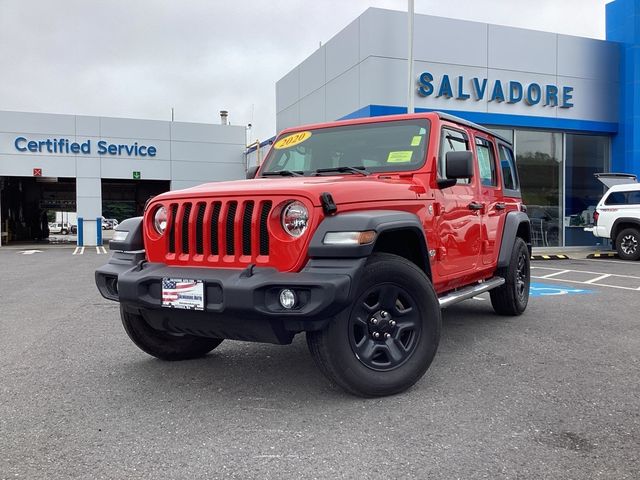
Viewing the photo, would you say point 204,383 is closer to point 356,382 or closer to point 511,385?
point 356,382

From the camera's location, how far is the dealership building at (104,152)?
73.9 feet

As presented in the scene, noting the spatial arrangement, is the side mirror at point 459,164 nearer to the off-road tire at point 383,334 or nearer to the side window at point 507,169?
the off-road tire at point 383,334

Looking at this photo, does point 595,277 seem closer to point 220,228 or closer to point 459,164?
point 459,164

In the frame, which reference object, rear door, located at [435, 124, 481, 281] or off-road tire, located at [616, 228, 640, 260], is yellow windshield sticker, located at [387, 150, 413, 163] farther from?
off-road tire, located at [616, 228, 640, 260]

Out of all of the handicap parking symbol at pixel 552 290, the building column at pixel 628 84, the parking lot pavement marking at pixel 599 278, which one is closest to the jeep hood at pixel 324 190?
the handicap parking symbol at pixel 552 290

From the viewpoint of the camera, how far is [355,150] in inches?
182

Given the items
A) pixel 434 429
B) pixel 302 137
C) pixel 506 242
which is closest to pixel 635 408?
pixel 434 429

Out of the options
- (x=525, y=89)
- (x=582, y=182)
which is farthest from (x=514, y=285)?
(x=582, y=182)

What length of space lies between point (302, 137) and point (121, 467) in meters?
3.27

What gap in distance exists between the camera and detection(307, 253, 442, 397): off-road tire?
10.5 feet

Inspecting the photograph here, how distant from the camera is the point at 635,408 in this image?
334 cm

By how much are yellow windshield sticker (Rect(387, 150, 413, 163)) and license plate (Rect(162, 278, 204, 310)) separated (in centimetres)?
193

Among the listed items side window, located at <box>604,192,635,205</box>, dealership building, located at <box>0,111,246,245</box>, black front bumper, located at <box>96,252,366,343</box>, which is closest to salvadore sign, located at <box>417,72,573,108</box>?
side window, located at <box>604,192,635,205</box>

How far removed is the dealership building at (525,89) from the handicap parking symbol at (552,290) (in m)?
6.61
